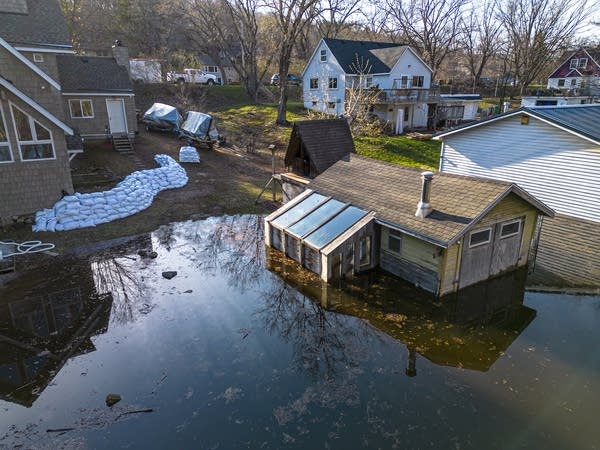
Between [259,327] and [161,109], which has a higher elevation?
[161,109]

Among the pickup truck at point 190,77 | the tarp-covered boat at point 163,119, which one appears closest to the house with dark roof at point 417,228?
the tarp-covered boat at point 163,119

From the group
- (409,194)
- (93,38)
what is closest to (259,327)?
(409,194)

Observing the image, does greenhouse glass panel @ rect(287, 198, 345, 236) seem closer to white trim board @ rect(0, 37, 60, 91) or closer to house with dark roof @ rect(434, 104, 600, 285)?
house with dark roof @ rect(434, 104, 600, 285)

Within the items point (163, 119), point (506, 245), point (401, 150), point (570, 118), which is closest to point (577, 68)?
point (401, 150)

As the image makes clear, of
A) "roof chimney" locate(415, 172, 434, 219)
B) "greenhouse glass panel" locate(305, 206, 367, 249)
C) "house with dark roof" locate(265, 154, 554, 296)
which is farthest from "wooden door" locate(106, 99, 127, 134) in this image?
"roof chimney" locate(415, 172, 434, 219)

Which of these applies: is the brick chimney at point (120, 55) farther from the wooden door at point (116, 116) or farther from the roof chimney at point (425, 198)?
the roof chimney at point (425, 198)

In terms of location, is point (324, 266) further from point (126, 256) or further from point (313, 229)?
point (126, 256)

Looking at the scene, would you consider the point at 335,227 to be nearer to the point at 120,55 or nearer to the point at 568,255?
the point at 568,255
